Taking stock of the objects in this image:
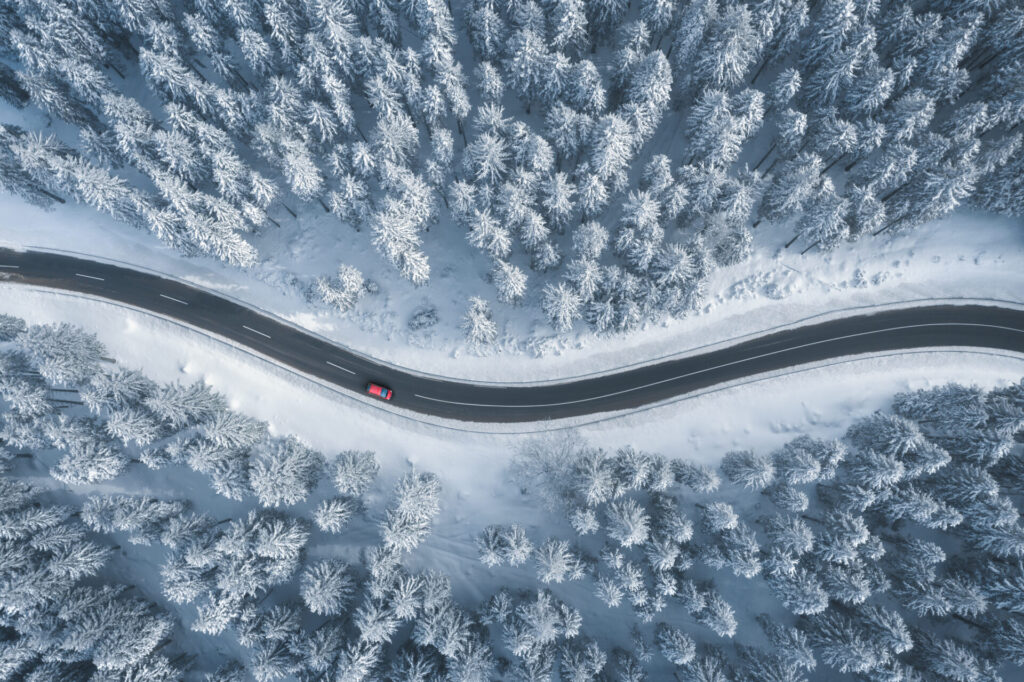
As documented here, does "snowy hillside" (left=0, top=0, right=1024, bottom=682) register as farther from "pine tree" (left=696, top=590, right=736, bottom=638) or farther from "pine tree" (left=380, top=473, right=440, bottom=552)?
"pine tree" (left=380, top=473, right=440, bottom=552)

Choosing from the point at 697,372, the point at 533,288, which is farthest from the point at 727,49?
the point at 697,372

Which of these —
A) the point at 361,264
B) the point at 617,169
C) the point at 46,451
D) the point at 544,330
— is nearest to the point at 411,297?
the point at 361,264

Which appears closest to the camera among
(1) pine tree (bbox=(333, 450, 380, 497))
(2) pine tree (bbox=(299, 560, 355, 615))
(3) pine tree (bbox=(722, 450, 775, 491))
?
(3) pine tree (bbox=(722, 450, 775, 491))

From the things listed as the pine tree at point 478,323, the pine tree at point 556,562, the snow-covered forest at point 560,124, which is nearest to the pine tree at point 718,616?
the pine tree at point 556,562

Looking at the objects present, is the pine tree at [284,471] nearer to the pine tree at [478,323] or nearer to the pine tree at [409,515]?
the pine tree at [409,515]

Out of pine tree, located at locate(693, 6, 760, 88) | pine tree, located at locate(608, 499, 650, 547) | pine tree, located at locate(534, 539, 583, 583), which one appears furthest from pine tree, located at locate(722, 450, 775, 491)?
pine tree, located at locate(693, 6, 760, 88)
